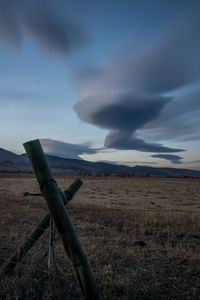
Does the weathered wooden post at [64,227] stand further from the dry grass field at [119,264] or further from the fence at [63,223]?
the dry grass field at [119,264]

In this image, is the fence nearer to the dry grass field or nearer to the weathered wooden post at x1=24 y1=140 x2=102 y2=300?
the weathered wooden post at x1=24 y1=140 x2=102 y2=300

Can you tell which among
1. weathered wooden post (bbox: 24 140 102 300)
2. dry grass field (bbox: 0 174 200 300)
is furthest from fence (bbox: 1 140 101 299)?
dry grass field (bbox: 0 174 200 300)

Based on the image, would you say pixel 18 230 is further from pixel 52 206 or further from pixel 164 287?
pixel 52 206

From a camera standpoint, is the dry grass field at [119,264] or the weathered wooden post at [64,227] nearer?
→ the weathered wooden post at [64,227]

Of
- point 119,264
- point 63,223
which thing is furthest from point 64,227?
point 119,264

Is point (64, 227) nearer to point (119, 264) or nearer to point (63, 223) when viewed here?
A: point (63, 223)

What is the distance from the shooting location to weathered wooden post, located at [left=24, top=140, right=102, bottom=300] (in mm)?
2322

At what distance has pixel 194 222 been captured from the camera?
31.3 ft

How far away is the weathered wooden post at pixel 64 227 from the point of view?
2322mm

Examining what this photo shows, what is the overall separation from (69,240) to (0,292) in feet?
5.04

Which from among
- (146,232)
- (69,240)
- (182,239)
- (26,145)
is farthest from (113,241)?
(26,145)

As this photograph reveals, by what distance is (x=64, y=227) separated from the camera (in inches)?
91.7

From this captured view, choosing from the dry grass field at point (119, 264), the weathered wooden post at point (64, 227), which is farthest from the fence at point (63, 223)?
the dry grass field at point (119, 264)

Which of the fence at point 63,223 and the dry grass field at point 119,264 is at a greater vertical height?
the fence at point 63,223
